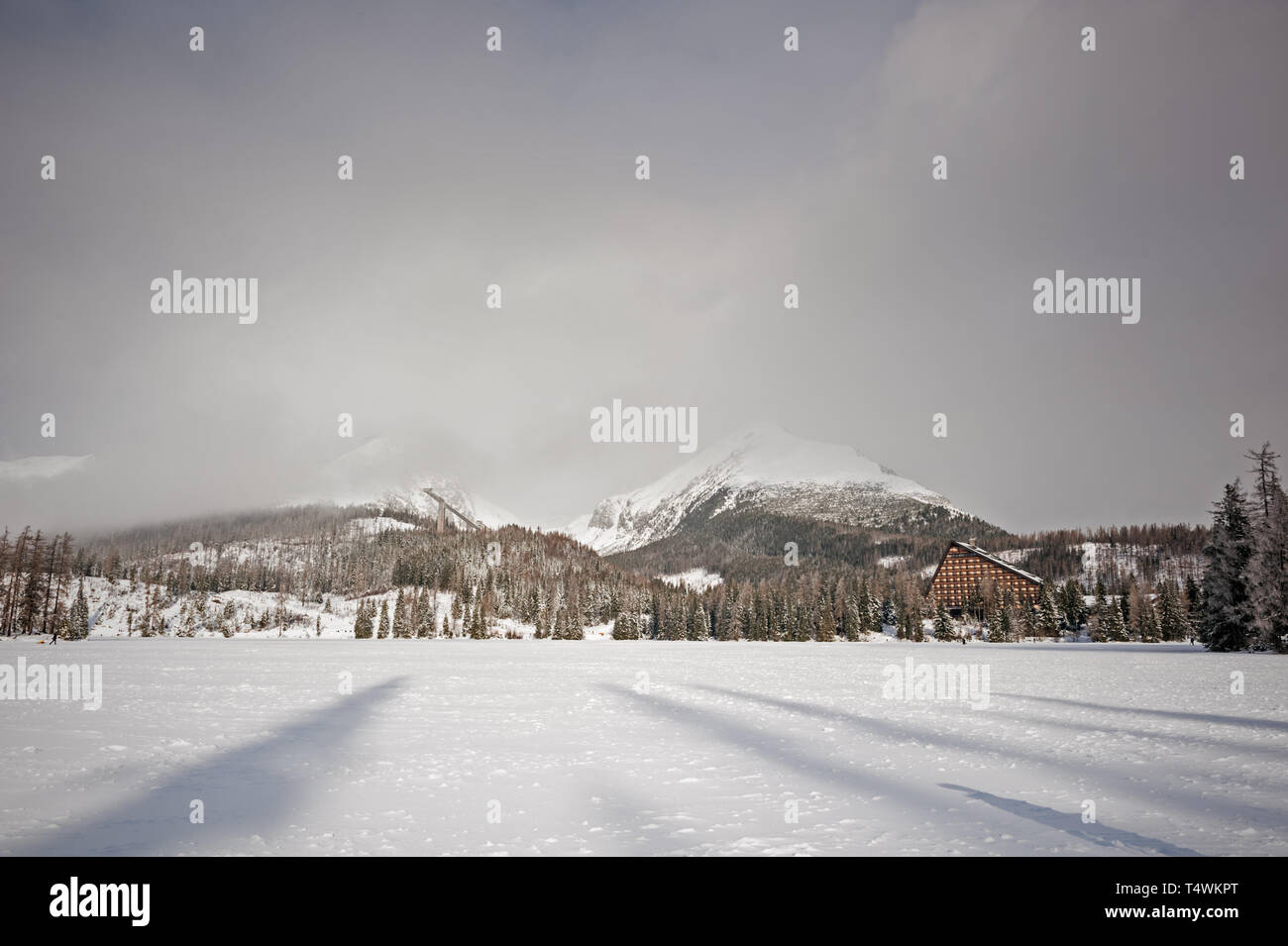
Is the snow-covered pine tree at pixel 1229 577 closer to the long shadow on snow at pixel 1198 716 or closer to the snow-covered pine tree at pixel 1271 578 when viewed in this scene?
the snow-covered pine tree at pixel 1271 578

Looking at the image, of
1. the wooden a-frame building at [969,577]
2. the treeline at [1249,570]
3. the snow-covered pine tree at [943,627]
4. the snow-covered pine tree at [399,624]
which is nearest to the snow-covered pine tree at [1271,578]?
the treeline at [1249,570]

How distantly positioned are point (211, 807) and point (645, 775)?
651cm

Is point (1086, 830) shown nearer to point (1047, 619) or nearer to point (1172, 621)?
point (1172, 621)

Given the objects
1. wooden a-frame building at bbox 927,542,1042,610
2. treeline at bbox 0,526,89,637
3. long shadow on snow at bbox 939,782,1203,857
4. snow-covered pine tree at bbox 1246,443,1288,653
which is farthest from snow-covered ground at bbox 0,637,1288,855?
wooden a-frame building at bbox 927,542,1042,610

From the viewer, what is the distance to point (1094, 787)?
32.4 ft

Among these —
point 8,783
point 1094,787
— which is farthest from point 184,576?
point 1094,787

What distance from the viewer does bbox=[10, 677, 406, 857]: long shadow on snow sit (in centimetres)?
741

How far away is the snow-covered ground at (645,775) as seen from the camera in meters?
7.58

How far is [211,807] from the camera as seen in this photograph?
8.97 m

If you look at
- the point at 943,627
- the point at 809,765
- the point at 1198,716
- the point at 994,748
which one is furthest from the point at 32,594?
the point at 943,627

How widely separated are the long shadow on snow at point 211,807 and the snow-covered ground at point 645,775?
0.05 meters
